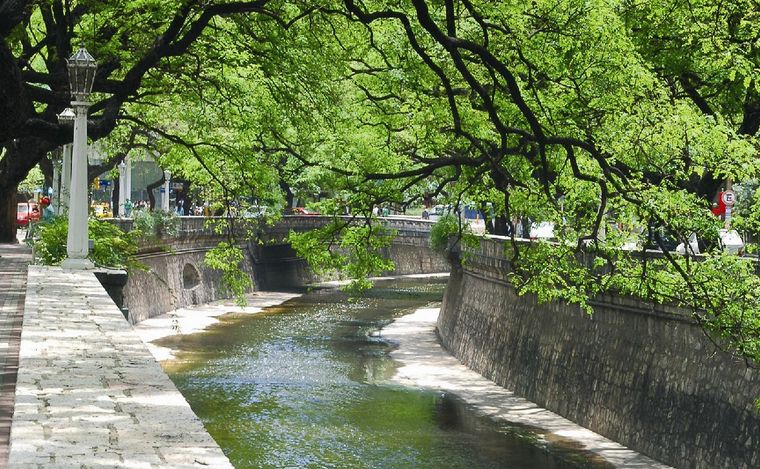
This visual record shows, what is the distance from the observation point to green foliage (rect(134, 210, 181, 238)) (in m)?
51.2

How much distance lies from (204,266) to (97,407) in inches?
2041

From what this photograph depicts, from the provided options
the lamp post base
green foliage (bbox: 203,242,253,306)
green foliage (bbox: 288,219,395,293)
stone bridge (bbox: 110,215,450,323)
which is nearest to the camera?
the lamp post base

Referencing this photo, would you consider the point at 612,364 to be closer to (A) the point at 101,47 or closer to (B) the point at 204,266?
(A) the point at 101,47

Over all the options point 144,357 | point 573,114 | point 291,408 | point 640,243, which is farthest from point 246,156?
point 144,357

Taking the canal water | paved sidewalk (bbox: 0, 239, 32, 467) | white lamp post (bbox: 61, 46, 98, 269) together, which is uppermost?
white lamp post (bbox: 61, 46, 98, 269)

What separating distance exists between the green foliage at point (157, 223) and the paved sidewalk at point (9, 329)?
47.2 ft

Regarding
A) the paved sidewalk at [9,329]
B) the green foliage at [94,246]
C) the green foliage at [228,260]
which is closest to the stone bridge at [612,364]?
the green foliage at [228,260]

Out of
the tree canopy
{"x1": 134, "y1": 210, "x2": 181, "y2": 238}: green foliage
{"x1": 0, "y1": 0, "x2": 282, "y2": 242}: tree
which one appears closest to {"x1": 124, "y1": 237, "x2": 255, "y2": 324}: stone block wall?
{"x1": 134, "y1": 210, "x2": 181, "y2": 238}: green foliage

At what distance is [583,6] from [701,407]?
8.26 m

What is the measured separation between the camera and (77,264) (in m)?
24.3

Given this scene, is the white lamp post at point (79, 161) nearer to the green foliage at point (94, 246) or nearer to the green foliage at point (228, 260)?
the green foliage at point (94, 246)

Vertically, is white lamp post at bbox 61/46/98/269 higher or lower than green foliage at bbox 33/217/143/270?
higher

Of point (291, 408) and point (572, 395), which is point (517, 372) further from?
point (291, 408)

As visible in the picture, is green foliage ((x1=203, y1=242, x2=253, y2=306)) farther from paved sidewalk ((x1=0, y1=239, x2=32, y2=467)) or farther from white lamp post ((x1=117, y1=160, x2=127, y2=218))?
white lamp post ((x1=117, y1=160, x2=127, y2=218))
